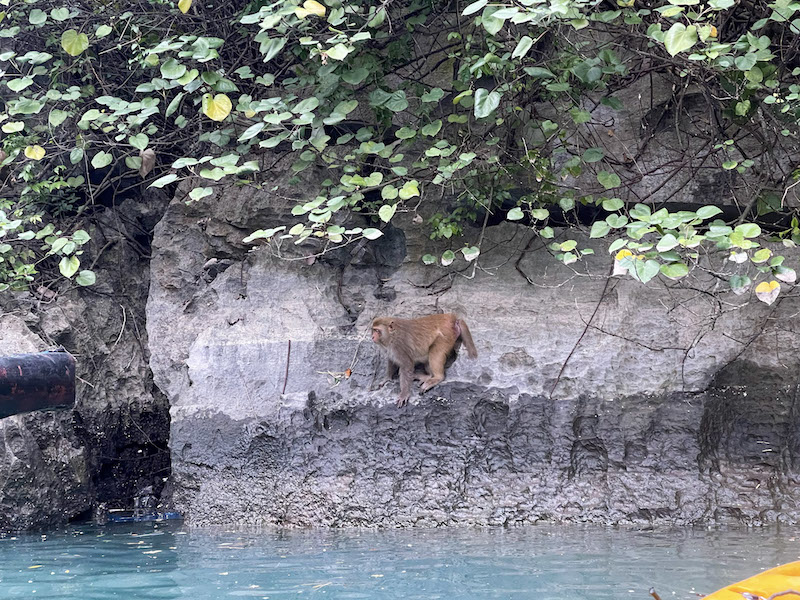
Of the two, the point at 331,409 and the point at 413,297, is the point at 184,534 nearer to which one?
the point at 331,409

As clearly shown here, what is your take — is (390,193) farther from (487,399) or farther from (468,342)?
(487,399)

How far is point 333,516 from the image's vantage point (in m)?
5.60

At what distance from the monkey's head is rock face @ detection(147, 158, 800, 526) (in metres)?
0.27

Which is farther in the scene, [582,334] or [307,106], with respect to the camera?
[582,334]

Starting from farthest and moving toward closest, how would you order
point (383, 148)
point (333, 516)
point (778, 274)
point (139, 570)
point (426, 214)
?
point (426, 214)
point (333, 516)
point (383, 148)
point (139, 570)
point (778, 274)

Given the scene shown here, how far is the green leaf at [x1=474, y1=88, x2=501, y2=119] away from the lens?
4.22 meters

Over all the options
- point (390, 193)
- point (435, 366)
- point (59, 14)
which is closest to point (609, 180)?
point (390, 193)

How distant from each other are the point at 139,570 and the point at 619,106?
4.03 m

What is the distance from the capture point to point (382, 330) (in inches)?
223

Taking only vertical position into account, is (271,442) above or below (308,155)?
below

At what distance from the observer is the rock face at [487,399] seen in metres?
5.41

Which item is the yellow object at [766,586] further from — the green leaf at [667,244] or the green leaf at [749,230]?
the green leaf at [749,230]

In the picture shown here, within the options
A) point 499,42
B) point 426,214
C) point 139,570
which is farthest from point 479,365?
point 139,570

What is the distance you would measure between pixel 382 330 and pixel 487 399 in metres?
0.89
